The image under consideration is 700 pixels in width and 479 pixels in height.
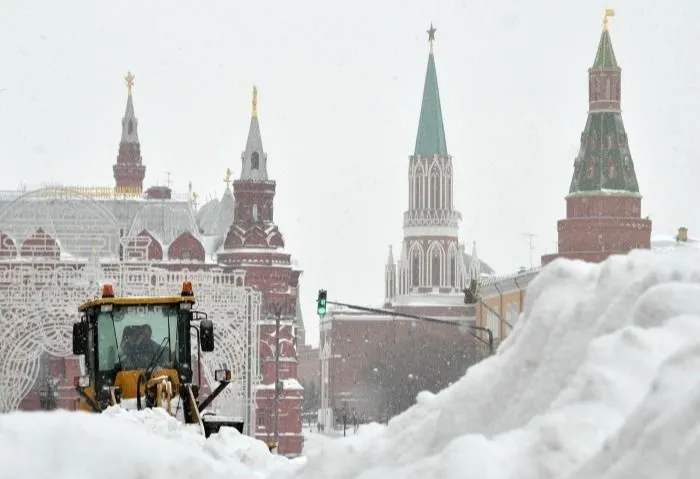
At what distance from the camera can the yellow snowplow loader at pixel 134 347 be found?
20.6 metres

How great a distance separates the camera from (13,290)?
89.6 metres

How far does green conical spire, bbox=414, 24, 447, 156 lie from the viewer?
176 metres

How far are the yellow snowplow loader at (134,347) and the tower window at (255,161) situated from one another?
316ft

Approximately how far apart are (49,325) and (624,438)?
83.6 meters

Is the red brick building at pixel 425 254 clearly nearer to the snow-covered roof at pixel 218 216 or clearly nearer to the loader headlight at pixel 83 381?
the snow-covered roof at pixel 218 216

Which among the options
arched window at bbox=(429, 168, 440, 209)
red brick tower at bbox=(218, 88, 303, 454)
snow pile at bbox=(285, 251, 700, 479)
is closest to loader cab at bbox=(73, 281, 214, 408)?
snow pile at bbox=(285, 251, 700, 479)

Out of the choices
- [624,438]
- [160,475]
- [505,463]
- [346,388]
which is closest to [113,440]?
[160,475]

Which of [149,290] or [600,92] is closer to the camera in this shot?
[149,290]

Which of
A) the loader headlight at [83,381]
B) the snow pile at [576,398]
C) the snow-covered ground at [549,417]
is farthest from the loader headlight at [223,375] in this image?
the snow pile at [576,398]

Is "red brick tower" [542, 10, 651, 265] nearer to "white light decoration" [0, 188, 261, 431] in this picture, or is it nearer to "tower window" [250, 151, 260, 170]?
"tower window" [250, 151, 260, 170]

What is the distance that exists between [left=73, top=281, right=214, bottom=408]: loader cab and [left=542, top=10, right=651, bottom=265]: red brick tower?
10224cm

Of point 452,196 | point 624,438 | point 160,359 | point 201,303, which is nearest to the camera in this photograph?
point 624,438

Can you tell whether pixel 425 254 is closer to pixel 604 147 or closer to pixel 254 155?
pixel 604 147

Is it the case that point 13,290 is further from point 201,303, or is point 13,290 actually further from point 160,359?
point 160,359
